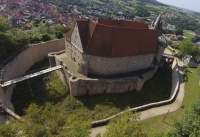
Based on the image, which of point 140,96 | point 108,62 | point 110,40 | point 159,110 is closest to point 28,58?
point 108,62

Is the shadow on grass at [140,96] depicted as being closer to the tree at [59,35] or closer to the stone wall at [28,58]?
the stone wall at [28,58]

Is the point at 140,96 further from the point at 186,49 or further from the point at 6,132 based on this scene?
the point at 186,49

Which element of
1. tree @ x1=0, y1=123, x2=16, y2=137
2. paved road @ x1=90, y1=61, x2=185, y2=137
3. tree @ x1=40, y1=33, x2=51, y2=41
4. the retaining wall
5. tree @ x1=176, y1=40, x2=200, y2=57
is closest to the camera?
tree @ x1=0, y1=123, x2=16, y2=137

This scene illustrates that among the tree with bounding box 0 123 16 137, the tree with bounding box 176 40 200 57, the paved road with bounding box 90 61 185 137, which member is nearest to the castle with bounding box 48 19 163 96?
the paved road with bounding box 90 61 185 137

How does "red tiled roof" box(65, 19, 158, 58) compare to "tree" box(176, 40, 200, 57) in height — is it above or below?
above

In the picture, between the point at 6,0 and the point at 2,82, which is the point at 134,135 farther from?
the point at 6,0

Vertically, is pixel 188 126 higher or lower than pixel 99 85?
higher

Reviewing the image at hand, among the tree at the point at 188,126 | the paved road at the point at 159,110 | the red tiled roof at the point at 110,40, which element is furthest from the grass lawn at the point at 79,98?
the tree at the point at 188,126

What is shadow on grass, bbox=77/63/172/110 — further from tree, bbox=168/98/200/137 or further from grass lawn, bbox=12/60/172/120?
tree, bbox=168/98/200/137
